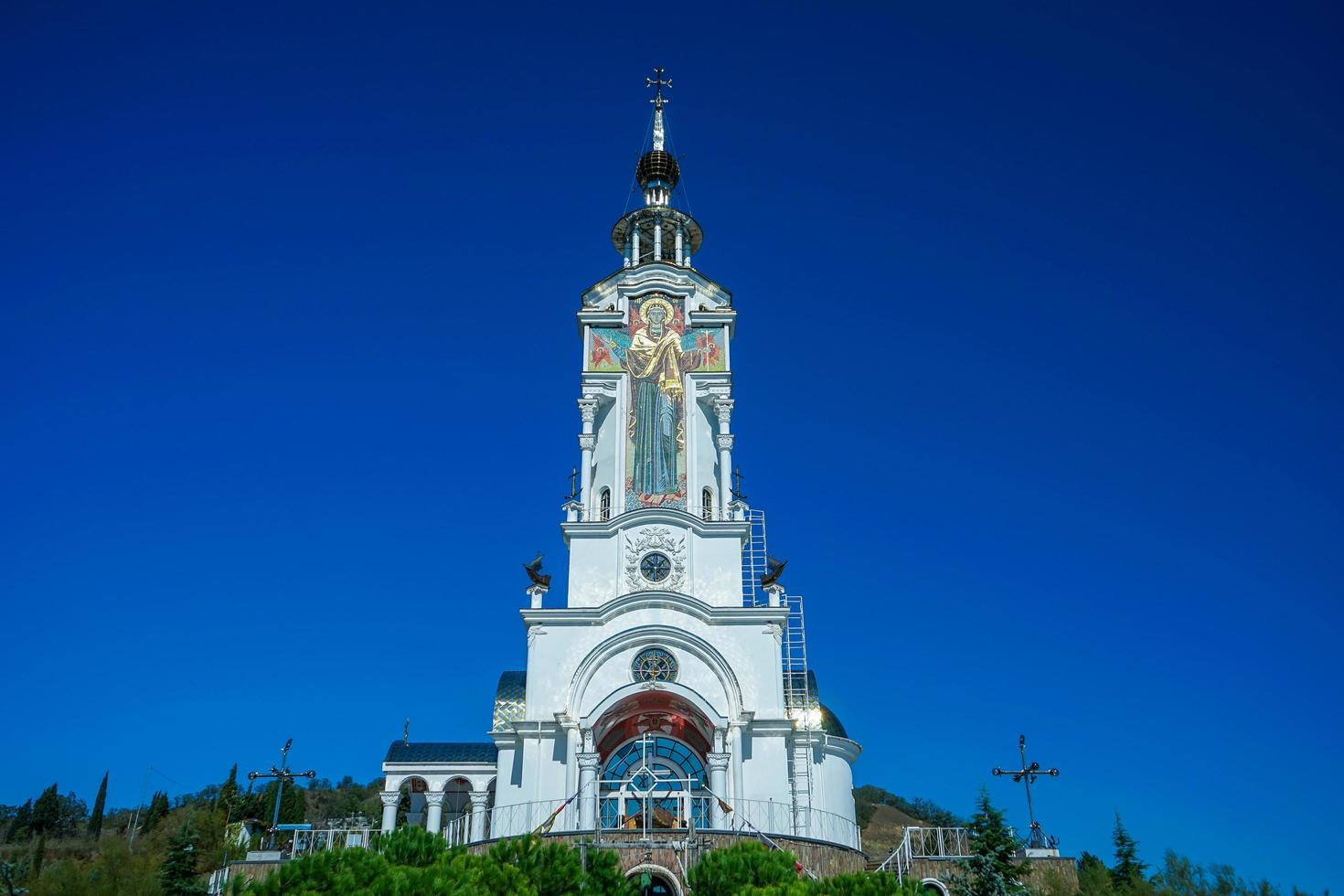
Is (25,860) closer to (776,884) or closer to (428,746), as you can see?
(428,746)

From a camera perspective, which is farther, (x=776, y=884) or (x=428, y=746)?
(x=428, y=746)

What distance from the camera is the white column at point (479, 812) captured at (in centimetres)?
2855

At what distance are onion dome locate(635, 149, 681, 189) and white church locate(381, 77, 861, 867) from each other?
20.8ft

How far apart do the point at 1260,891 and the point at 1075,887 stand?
3.97 m

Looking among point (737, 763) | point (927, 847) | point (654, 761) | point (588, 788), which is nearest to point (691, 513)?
point (654, 761)

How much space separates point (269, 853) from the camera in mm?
25047

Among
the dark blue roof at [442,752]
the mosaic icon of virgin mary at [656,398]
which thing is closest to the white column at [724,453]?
the mosaic icon of virgin mary at [656,398]

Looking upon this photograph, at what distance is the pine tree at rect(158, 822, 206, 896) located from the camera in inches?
1000

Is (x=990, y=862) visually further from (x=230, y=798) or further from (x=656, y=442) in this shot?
(x=230, y=798)

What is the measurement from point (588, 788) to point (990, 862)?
31.8 ft

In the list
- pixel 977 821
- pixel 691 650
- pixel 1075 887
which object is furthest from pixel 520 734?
pixel 1075 887

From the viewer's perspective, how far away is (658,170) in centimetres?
4078

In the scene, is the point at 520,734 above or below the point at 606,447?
below

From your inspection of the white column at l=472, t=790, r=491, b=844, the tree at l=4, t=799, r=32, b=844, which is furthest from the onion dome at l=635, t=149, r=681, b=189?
the tree at l=4, t=799, r=32, b=844
